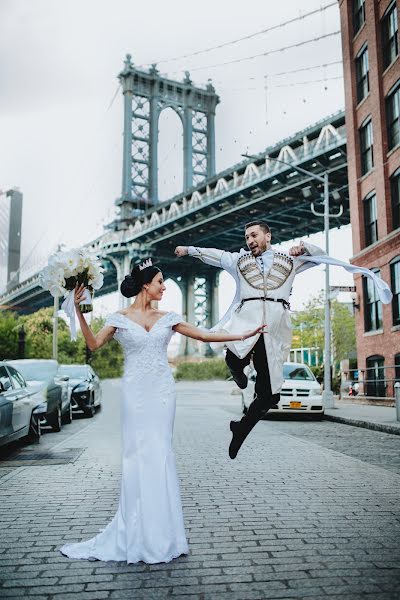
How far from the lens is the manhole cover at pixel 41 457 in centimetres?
861

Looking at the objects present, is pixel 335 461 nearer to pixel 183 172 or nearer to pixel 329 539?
pixel 329 539

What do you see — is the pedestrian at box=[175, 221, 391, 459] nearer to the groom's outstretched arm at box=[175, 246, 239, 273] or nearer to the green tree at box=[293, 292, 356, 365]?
the groom's outstretched arm at box=[175, 246, 239, 273]

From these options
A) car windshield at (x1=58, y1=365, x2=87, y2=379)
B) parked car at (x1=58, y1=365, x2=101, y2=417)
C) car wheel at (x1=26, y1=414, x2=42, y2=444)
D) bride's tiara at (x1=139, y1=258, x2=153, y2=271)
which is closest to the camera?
bride's tiara at (x1=139, y1=258, x2=153, y2=271)

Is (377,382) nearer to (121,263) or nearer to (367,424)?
(367,424)

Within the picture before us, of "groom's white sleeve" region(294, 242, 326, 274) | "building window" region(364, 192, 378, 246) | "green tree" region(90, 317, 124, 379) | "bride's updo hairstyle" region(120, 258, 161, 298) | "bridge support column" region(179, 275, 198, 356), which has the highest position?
"bridge support column" region(179, 275, 198, 356)

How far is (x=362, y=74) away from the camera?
29141 mm

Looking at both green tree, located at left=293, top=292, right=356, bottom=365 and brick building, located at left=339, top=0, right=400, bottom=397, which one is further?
green tree, located at left=293, top=292, right=356, bottom=365

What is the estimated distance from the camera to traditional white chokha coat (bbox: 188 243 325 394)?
520 cm

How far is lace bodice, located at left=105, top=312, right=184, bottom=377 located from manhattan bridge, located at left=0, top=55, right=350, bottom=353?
60.2 feet

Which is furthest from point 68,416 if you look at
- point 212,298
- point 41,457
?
point 212,298

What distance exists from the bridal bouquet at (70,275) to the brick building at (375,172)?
18757 mm

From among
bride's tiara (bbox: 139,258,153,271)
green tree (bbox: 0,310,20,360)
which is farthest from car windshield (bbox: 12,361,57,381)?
green tree (bbox: 0,310,20,360)

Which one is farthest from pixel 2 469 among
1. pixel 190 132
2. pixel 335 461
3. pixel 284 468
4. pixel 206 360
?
pixel 190 132

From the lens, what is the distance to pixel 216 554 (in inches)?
158
